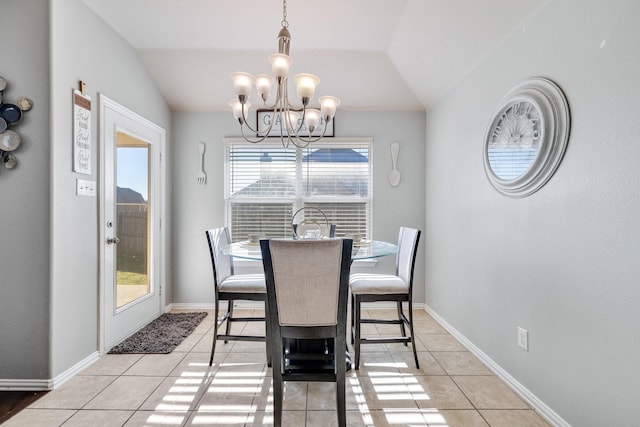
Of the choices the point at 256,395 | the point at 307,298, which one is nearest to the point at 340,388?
the point at 307,298

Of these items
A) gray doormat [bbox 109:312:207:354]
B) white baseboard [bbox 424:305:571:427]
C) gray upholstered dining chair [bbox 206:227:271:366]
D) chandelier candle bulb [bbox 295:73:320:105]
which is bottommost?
gray doormat [bbox 109:312:207:354]

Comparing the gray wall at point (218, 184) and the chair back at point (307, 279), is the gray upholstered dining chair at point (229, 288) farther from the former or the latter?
the gray wall at point (218, 184)

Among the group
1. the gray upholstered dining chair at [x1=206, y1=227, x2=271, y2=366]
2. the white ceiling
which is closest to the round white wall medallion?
the white ceiling

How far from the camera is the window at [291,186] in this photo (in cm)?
384

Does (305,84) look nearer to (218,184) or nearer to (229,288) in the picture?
(229,288)

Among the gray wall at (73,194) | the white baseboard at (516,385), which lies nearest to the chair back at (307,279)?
the white baseboard at (516,385)

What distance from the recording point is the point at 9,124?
2.06 m

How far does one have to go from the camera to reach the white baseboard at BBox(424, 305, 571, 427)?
1.77m

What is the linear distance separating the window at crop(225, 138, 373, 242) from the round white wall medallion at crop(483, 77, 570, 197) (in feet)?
5.41

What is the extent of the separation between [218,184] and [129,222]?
107cm

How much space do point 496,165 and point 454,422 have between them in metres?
1.59

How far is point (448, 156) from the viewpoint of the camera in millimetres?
3180

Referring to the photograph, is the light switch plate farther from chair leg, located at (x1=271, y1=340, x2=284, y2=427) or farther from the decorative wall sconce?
chair leg, located at (x1=271, y1=340, x2=284, y2=427)

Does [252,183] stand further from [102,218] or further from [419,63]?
[419,63]
